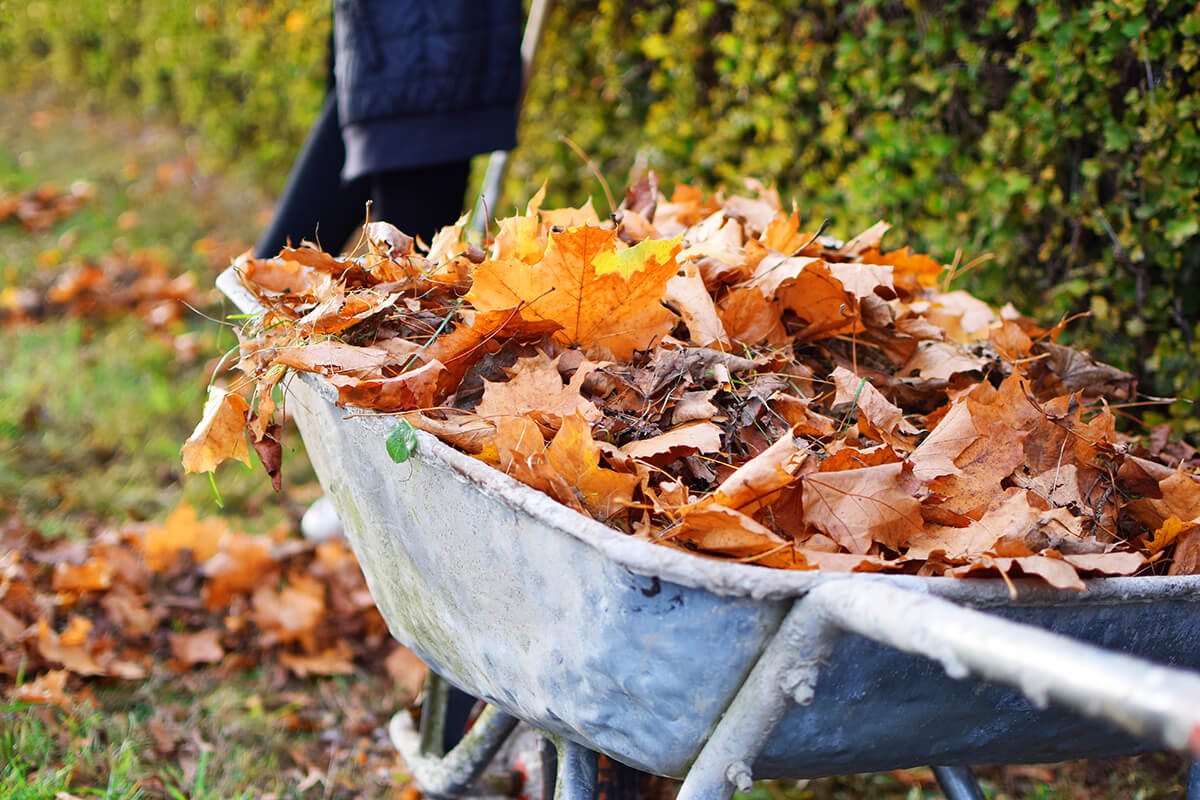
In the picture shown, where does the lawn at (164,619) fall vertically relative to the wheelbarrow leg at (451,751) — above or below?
below

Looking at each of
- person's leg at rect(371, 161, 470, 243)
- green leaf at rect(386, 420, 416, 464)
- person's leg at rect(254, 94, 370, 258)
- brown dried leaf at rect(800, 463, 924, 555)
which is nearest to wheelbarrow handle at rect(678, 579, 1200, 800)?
brown dried leaf at rect(800, 463, 924, 555)

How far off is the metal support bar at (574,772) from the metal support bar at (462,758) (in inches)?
7.6

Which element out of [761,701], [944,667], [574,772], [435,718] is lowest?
[435,718]

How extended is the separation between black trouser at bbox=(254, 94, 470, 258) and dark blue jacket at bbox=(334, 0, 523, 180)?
0.13m

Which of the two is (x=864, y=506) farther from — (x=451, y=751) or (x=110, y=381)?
(x=110, y=381)

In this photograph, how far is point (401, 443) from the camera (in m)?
0.91

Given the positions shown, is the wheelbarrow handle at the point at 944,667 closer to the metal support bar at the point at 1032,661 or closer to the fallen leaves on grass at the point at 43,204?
the metal support bar at the point at 1032,661

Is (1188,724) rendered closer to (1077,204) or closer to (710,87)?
(1077,204)

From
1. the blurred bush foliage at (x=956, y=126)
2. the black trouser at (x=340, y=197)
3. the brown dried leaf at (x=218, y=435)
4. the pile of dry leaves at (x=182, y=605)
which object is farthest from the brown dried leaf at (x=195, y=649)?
the blurred bush foliage at (x=956, y=126)

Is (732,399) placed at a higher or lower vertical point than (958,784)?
higher

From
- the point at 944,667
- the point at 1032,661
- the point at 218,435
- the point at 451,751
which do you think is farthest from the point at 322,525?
the point at 1032,661

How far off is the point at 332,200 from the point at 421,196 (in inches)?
13.8

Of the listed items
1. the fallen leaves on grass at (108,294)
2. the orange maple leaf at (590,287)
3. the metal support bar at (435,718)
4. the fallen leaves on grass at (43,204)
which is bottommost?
the fallen leaves on grass at (43,204)

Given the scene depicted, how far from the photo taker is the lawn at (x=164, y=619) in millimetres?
1613
